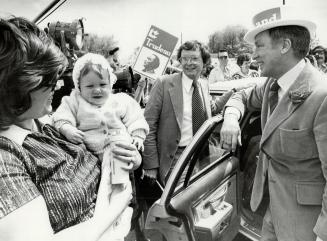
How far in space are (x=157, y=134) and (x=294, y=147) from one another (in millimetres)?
1640

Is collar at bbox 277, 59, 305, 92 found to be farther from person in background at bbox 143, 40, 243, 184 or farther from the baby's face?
the baby's face

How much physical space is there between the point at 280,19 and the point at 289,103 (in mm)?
551

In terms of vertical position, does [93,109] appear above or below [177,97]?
above

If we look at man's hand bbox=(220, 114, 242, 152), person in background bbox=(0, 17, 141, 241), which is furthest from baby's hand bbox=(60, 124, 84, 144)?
man's hand bbox=(220, 114, 242, 152)

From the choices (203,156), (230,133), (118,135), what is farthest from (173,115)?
(118,135)

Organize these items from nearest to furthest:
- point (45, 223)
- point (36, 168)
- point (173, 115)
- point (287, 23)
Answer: point (45, 223)
point (36, 168)
point (287, 23)
point (173, 115)

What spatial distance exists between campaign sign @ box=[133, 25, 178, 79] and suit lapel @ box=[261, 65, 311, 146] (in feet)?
8.01

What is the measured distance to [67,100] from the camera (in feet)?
7.23

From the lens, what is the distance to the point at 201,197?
2.18 metres

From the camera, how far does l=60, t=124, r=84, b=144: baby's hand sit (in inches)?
72.5

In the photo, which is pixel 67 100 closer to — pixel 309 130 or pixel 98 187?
pixel 98 187

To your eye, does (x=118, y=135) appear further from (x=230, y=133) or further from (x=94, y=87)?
(x=230, y=133)

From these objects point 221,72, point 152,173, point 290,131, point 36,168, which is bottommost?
point 152,173

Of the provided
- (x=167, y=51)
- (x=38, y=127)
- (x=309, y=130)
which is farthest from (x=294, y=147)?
(x=167, y=51)
